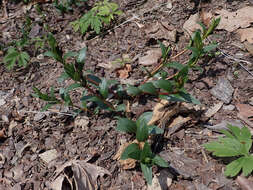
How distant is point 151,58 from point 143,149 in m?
1.30

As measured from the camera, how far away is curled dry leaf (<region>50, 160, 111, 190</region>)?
6.55 feet

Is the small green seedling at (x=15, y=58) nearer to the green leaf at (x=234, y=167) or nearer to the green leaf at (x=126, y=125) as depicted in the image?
the green leaf at (x=126, y=125)

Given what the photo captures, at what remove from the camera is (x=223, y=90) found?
2.35 metres

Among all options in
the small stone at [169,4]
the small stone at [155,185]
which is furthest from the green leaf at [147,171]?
the small stone at [169,4]

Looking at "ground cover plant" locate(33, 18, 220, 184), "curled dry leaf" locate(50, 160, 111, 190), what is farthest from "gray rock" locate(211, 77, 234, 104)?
"curled dry leaf" locate(50, 160, 111, 190)

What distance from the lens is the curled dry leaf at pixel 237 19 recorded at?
8.94ft

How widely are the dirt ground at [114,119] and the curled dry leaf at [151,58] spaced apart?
0.20ft

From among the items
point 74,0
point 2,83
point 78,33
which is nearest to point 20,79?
point 2,83

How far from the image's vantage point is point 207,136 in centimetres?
210

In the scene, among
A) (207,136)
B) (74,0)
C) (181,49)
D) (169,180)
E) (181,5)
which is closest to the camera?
(169,180)

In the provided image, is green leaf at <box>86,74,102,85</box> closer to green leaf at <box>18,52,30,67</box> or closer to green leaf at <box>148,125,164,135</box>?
green leaf at <box>148,125,164,135</box>

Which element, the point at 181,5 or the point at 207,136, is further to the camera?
the point at 181,5

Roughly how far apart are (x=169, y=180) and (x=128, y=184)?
1.10 feet

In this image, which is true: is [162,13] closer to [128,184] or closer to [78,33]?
[78,33]
